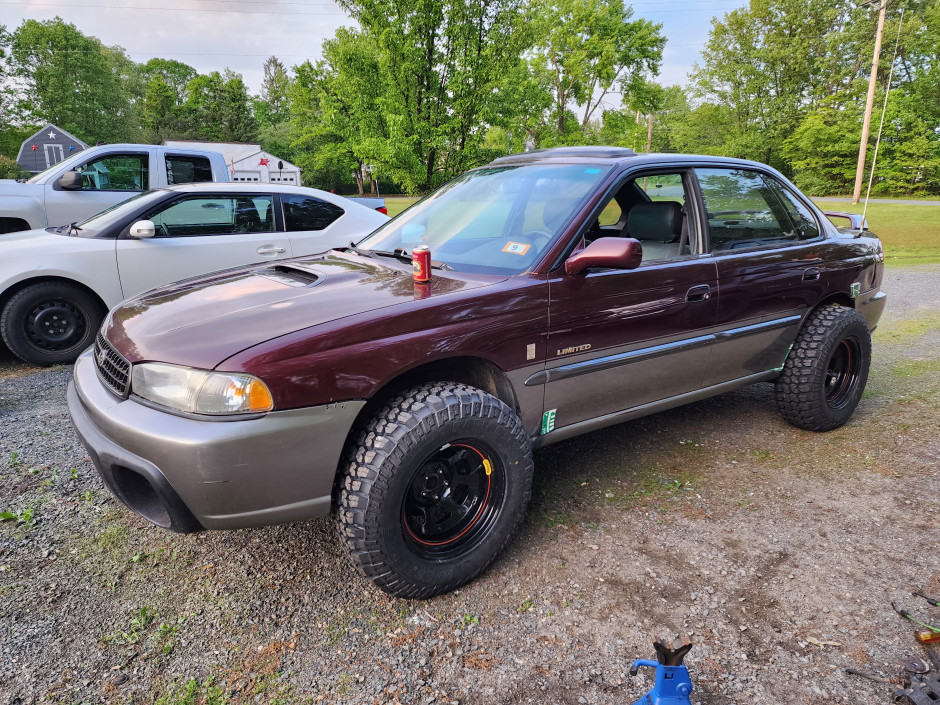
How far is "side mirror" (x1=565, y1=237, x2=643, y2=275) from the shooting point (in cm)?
248

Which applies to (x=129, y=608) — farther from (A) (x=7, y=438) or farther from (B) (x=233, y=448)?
(A) (x=7, y=438)

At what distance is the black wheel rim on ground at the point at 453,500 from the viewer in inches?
91.0

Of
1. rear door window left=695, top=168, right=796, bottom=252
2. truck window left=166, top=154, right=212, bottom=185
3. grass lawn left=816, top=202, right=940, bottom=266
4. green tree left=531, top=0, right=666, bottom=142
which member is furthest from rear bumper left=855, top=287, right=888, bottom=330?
green tree left=531, top=0, right=666, bottom=142

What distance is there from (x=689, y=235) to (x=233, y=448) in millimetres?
2596

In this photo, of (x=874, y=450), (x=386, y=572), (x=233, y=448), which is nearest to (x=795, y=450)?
(x=874, y=450)

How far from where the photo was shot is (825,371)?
12.2 ft

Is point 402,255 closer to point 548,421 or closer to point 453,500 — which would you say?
point 548,421

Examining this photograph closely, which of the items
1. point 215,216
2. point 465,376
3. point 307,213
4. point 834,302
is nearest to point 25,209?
point 215,216

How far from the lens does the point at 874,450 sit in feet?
12.1

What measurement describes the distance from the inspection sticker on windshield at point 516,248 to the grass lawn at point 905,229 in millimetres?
9340

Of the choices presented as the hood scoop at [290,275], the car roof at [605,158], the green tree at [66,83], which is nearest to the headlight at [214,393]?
the hood scoop at [290,275]

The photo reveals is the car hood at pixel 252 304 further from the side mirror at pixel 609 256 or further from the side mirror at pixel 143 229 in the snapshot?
the side mirror at pixel 143 229

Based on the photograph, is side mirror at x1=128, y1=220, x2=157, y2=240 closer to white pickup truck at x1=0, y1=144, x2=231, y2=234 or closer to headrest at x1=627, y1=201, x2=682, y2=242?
white pickup truck at x1=0, y1=144, x2=231, y2=234

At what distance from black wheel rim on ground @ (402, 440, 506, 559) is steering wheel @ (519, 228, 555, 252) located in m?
0.95
